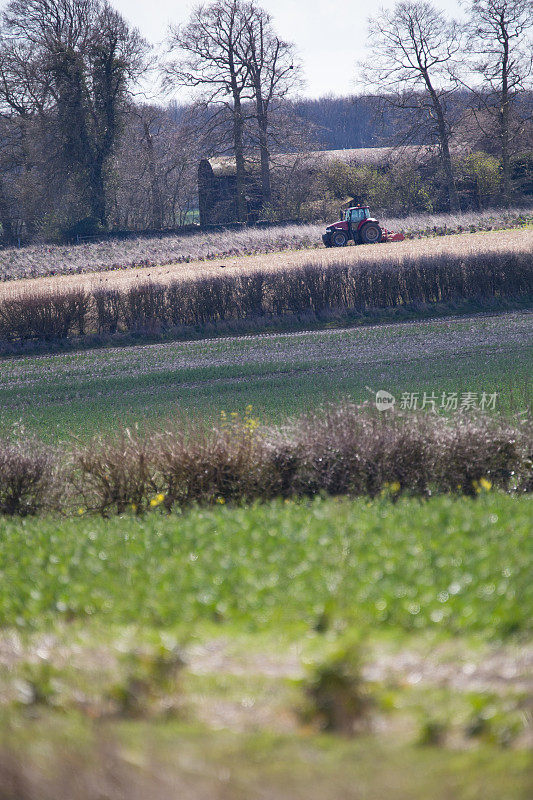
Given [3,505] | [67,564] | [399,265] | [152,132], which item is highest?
[152,132]

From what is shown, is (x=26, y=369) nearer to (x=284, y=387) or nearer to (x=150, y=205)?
(x=284, y=387)

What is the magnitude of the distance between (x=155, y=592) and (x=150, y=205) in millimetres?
54270

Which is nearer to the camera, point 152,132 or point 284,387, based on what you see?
point 284,387

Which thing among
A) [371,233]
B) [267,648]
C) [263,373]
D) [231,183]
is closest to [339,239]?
[371,233]

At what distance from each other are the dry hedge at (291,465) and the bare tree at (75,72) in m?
42.0

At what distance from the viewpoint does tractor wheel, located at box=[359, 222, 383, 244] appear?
134ft

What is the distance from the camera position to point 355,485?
328 inches

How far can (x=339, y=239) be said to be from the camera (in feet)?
137

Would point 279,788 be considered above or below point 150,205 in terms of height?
below

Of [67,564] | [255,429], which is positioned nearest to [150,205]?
[255,429]

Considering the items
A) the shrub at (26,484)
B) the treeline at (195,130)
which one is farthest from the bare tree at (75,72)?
the shrub at (26,484)

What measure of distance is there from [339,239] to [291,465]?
34849 millimetres

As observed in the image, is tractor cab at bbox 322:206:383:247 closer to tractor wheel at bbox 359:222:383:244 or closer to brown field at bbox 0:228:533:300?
tractor wheel at bbox 359:222:383:244

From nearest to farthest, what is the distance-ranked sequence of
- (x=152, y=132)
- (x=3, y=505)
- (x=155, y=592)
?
(x=155, y=592), (x=3, y=505), (x=152, y=132)
